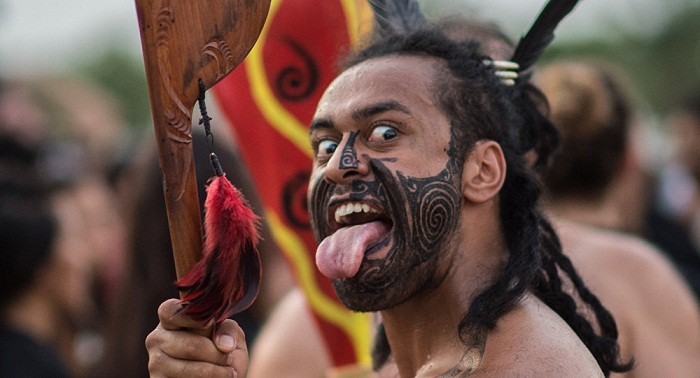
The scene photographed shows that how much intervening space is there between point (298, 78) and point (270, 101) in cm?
16

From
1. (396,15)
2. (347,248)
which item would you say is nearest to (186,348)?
(347,248)

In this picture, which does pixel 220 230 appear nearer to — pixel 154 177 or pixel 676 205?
pixel 154 177

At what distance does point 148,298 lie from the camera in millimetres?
4734

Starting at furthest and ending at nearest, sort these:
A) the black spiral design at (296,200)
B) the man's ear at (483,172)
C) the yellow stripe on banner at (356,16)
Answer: the black spiral design at (296,200) → the yellow stripe on banner at (356,16) → the man's ear at (483,172)

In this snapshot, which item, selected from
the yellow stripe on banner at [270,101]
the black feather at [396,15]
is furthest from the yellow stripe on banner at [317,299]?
the black feather at [396,15]

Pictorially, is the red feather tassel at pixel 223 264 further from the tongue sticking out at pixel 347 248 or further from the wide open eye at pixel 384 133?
the wide open eye at pixel 384 133

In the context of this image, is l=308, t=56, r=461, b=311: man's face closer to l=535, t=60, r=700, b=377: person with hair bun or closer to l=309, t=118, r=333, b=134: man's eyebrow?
l=309, t=118, r=333, b=134: man's eyebrow

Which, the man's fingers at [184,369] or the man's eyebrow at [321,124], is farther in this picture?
the man's eyebrow at [321,124]

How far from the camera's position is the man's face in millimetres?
2693

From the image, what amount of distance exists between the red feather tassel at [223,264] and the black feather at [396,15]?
2.95ft

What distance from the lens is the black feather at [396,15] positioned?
3.31 meters

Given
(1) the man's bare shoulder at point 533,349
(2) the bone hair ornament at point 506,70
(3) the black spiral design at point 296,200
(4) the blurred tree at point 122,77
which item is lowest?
(4) the blurred tree at point 122,77

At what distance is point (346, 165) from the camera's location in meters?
2.74

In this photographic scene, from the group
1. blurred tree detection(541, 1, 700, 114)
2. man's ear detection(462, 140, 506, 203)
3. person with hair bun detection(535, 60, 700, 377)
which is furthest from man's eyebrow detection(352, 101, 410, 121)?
blurred tree detection(541, 1, 700, 114)
